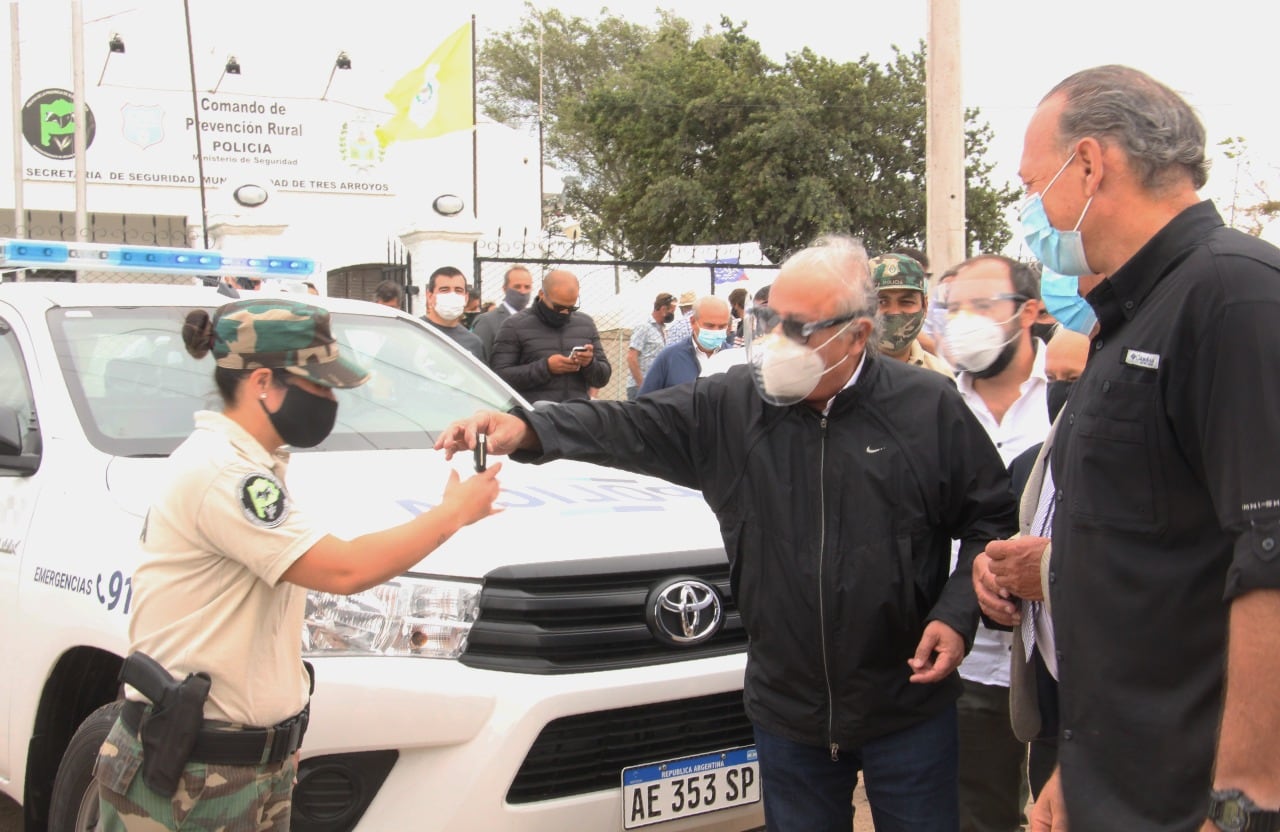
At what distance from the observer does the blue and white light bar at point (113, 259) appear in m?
5.00

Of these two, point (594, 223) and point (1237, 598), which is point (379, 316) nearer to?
point (1237, 598)

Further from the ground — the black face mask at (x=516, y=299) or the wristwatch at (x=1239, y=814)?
the black face mask at (x=516, y=299)

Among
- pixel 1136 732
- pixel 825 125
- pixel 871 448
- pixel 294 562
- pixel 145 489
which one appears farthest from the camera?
pixel 825 125

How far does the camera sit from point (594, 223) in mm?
41812

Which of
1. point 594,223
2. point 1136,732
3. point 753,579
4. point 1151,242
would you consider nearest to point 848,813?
point 753,579

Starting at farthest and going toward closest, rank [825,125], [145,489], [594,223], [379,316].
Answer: [594,223] < [825,125] < [379,316] < [145,489]

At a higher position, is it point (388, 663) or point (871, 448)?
point (871, 448)

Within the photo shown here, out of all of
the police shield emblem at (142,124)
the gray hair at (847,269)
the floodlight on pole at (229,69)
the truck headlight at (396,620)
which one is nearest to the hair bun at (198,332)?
the truck headlight at (396,620)

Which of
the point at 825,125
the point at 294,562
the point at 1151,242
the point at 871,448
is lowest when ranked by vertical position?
the point at 294,562

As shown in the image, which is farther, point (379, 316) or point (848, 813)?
point (379, 316)

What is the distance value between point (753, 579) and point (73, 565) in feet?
6.17

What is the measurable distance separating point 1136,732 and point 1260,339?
2.00ft

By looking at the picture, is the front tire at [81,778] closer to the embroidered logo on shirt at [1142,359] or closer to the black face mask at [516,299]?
the embroidered logo on shirt at [1142,359]

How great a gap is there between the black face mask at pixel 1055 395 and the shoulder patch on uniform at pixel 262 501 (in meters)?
1.94
